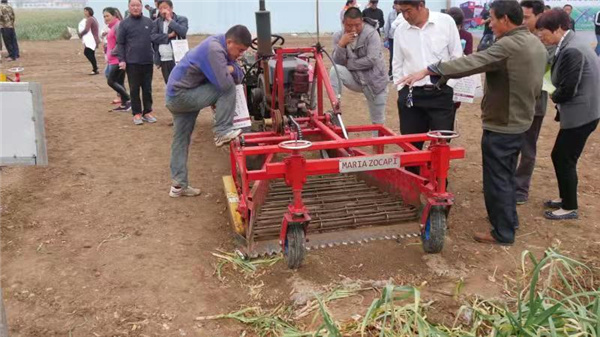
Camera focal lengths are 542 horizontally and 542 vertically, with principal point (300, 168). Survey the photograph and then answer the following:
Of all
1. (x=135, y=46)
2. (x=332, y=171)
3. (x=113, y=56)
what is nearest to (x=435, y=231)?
(x=332, y=171)

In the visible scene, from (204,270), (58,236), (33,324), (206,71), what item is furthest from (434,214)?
(58,236)

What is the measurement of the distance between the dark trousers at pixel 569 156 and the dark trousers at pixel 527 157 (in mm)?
261

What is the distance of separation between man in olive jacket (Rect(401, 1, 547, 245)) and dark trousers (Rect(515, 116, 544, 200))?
2.71 feet

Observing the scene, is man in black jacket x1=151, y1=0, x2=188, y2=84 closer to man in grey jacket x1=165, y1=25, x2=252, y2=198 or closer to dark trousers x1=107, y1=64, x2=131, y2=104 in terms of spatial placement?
dark trousers x1=107, y1=64, x2=131, y2=104

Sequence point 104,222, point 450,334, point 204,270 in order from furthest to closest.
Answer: point 104,222
point 204,270
point 450,334

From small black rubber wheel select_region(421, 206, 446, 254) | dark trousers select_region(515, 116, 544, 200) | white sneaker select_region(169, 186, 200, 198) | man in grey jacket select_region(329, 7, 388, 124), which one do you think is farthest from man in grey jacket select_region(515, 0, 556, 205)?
white sneaker select_region(169, 186, 200, 198)

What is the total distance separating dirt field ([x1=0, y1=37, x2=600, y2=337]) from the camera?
3.30 meters

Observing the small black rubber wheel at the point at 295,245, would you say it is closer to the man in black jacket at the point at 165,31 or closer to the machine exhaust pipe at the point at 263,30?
the machine exhaust pipe at the point at 263,30

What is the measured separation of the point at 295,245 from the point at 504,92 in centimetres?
183

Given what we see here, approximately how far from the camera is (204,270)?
3822mm

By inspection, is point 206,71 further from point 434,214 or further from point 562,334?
point 562,334

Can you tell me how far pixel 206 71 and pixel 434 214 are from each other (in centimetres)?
223

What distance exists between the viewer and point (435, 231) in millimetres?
3777

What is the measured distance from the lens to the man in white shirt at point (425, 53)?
455 cm
